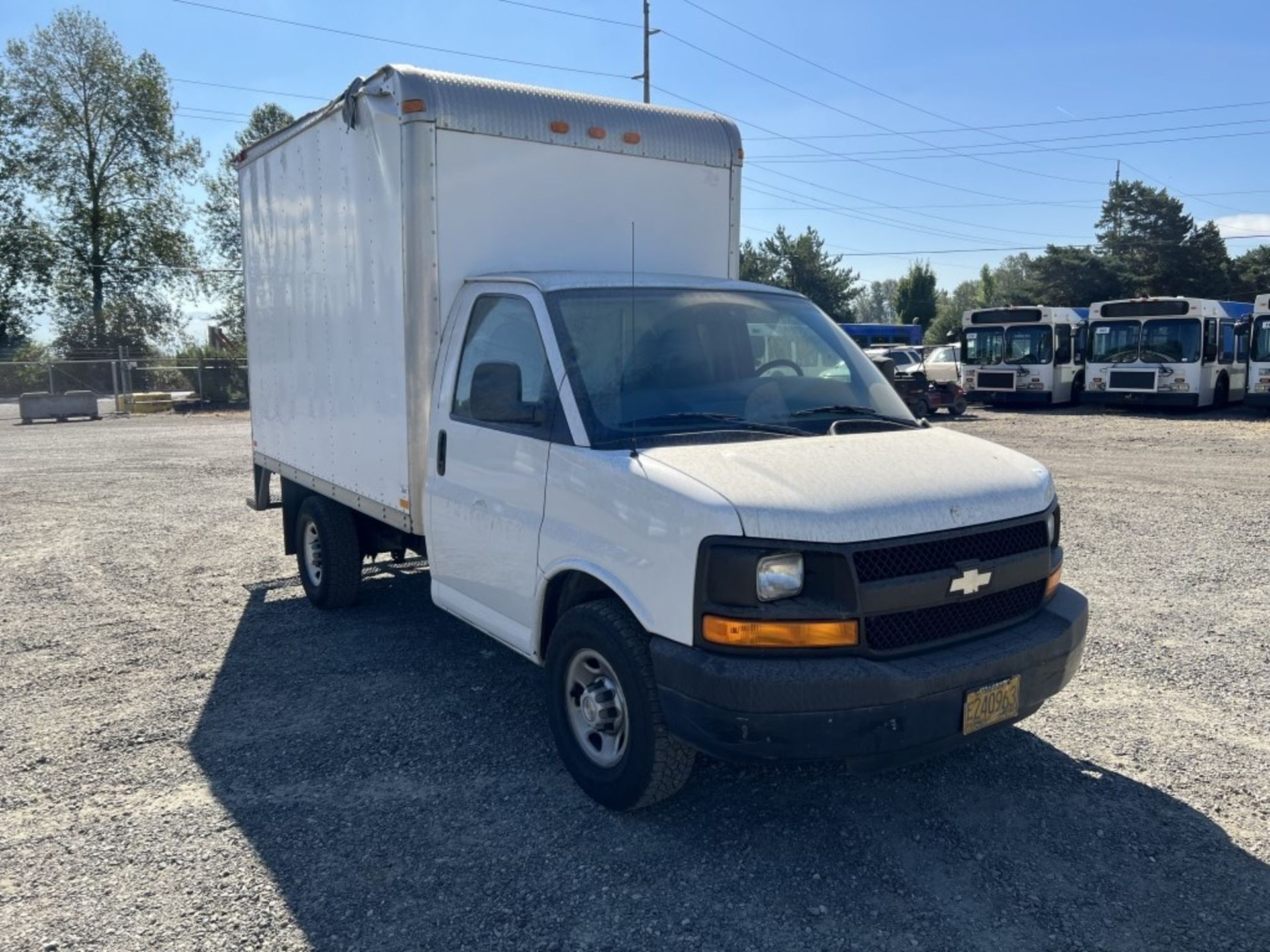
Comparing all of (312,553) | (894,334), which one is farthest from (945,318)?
(312,553)

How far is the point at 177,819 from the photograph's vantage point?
3977mm

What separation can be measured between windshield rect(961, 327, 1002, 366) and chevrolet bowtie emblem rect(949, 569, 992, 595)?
26.6m

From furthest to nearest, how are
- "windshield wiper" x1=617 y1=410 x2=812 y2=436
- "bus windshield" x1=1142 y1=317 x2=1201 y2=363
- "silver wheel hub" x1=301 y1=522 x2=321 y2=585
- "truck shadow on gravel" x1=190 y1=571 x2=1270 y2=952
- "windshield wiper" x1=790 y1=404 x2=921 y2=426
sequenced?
"bus windshield" x1=1142 y1=317 x2=1201 y2=363
"silver wheel hub" x1=301 y1=522 x2=321 y2=585
"windshield wiper" x1=790 y1=404 x2=921 y2=426
"windshield wiper" x1=617 y1=410 x2=812 y2=436
"truck shadow on gravel" x1=190 y1=571 x2=1270 y2=952

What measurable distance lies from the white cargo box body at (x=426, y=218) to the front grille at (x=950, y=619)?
8.89ft

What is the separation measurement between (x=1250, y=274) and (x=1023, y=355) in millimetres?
34912

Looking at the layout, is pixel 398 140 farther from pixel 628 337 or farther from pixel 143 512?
pixel 143 512

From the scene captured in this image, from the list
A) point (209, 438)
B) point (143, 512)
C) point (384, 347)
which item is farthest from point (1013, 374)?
point (384, 347)

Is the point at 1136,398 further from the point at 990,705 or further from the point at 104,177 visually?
the point at 104,177

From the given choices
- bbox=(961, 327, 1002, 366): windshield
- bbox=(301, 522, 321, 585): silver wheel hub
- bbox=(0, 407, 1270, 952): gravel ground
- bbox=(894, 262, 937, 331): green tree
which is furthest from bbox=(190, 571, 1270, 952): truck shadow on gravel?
bbox=(894, 262, 937, 331): green tree

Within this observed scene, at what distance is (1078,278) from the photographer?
56344 mm

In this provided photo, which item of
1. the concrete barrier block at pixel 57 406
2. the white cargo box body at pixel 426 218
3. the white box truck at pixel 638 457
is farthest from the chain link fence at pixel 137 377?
the white box truck at pixel 638 457

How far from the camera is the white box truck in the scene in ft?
10.9

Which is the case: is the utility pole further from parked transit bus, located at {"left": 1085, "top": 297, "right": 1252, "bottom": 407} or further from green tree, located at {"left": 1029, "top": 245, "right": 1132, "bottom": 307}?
green tree, located at {"left": 1029, "top": 245, "right": 1132, "bottom": 307}

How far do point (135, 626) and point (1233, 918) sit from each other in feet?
21.6
